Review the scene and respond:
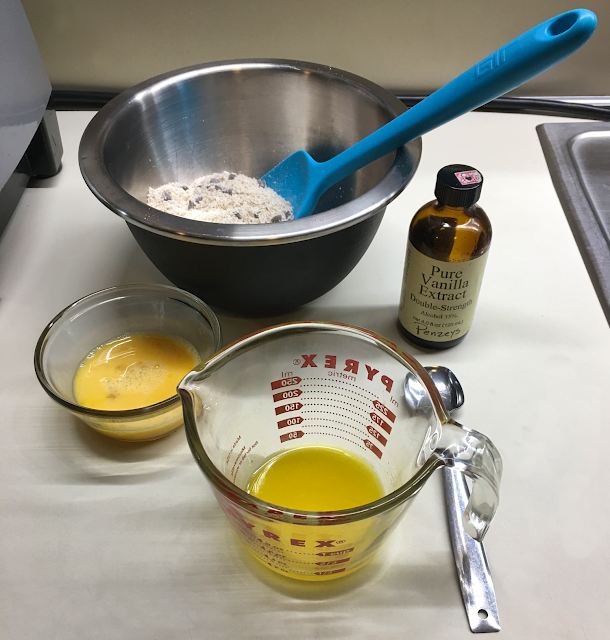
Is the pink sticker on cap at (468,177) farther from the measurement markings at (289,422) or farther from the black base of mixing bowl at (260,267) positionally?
the measurement markings at (289,422)

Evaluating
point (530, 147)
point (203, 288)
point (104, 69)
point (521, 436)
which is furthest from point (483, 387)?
point (104, 69)

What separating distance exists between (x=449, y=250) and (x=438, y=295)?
5cm

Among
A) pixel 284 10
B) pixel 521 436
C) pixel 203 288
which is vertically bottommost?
pixel 521 436

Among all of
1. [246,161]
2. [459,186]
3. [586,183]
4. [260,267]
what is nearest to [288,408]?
[260,267]

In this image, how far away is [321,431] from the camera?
49 centimetres

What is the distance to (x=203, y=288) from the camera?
1.82ft

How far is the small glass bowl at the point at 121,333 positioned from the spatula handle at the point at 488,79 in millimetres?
222

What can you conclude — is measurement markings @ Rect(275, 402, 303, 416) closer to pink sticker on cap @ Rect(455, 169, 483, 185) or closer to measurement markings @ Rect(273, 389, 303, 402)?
Result: measurement markings @ Rect(273, 389, 303, 402)

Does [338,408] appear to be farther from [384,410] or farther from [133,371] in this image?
[133,371]

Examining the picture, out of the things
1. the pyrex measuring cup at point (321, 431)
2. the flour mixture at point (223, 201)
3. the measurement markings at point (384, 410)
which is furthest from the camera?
the flour mixture at point (223, 201)

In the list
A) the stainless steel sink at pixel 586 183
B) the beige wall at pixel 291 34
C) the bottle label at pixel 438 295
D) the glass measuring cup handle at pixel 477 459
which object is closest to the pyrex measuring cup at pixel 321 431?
the glass measuring cup handle at pixel 477 459

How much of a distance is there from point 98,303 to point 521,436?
16.8 inches

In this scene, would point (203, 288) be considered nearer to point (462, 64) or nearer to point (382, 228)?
point (382, 228)

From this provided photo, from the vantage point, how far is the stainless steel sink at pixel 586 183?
69 centimetres
